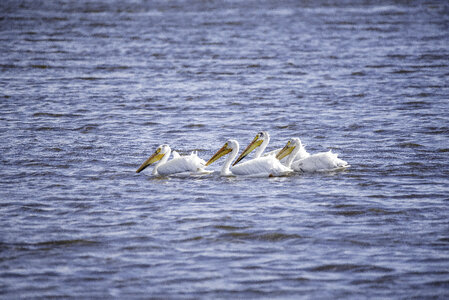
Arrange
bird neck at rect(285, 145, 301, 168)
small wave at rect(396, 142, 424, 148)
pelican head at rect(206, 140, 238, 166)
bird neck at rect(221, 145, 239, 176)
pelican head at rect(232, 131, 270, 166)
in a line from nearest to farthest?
1. bird neck at rect(221, 145, 239, 176)
2. bird neck at rect(285, 145, 301, 168)
3. pelican head at rect(206, 140, 238, 166)
4. pelican head at rect(232, 131, 270, 166)
5. small wave at rect(396, 142, 424, 148)

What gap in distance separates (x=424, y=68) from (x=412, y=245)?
43.0 feet

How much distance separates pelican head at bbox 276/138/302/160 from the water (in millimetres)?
768

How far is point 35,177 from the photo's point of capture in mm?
10320

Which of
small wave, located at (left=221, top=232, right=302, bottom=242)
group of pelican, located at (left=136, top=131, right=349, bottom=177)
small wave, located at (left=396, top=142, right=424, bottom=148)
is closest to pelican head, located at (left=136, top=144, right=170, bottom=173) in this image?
group of pelican, located at (left=136, top=131, right=349, bottom=177)

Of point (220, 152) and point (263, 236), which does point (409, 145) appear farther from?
point (263, 236)

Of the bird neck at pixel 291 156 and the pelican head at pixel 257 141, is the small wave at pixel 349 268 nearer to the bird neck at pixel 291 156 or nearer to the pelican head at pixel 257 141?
the bird neck at pixel 291 156

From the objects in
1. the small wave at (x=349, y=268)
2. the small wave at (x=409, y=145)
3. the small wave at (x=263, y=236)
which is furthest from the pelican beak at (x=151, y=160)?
the small wave at (x=349, y=268)

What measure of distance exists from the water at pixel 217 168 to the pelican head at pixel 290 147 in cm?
77

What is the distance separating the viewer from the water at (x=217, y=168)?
681 cm

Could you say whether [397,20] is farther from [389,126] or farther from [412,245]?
[412,245]

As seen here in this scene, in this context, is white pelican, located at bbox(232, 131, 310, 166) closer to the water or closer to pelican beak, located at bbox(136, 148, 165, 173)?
the water

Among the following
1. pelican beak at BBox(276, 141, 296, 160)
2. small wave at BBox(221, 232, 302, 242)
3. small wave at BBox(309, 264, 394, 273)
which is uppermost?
pelican beak at BBox(276, 141, 296, 160)

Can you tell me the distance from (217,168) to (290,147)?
113 cm

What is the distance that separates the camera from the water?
6.81m
